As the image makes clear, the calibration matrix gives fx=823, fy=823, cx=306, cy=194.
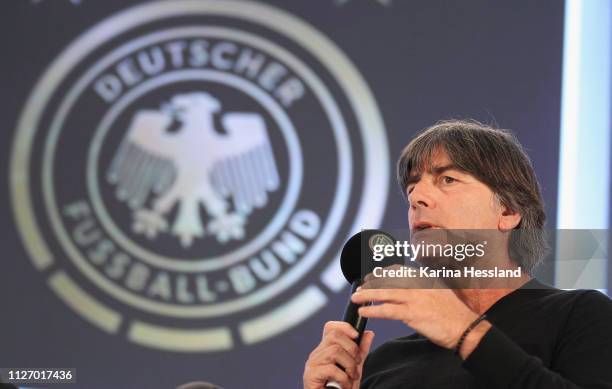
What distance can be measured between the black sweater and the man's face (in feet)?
0.55

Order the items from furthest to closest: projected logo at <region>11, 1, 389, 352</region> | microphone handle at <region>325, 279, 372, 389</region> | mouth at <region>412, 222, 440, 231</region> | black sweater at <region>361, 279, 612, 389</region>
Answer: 1. projected logo at <region>11, 1, 389, 352</region>
2. mouth at <region>412, 222, 440, 231</region>
3. microphone handle at <region>325, 279, 372, 389</region>
4. black sweater at <region>361, 279, 612, 389</region>

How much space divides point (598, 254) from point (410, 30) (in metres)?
1.04

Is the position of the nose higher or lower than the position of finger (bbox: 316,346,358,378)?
higher

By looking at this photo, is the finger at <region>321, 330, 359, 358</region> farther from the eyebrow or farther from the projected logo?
the projected logo

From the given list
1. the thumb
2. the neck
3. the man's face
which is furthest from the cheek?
the thumb

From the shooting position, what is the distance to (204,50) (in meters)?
2.64

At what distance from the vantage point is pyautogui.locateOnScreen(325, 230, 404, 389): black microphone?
139 centimetres

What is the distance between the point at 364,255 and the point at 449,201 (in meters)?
0.23

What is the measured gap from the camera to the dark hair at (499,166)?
5.28 feet

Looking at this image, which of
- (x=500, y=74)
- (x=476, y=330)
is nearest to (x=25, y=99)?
(x=500, y=74)

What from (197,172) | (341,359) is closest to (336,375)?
(341,359)

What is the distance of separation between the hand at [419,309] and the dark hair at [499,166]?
0.37 meters

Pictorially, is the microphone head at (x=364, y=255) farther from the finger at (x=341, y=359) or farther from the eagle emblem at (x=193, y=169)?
the eagle emblem at (x=193, y=169)

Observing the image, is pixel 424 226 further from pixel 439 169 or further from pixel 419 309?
pixel 419 309
